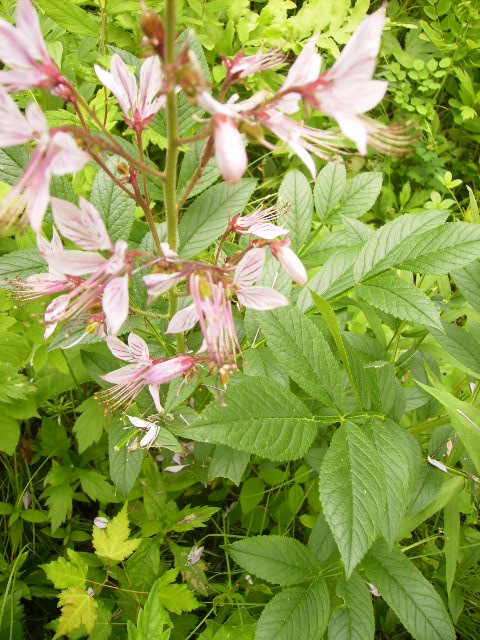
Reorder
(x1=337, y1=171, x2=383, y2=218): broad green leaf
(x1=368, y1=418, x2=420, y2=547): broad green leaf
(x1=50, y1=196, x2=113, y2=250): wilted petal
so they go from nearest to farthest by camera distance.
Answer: (x1=50, y1=196, x2=113, y2=250): wilted petal, (x1=368, y1=418, x2=420, y2=547): broad green leaf, (x1=337, y1=171, x2=383, y2=218): broad green leaf

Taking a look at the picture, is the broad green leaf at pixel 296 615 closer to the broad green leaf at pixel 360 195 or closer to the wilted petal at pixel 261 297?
the wilted petal at pixel 261 297

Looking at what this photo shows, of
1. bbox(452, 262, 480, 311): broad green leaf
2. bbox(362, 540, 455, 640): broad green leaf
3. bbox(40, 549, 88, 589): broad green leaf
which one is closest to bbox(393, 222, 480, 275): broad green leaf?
bbox(452, 262, 480, 311): broad green leaf

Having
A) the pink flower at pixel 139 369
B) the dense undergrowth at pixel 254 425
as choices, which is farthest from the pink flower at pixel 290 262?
the pink flower at pixel 139 369

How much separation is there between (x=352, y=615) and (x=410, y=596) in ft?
0.55

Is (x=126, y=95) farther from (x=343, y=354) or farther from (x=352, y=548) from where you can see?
(x=352, y=548)

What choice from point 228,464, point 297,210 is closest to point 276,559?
point 228,464

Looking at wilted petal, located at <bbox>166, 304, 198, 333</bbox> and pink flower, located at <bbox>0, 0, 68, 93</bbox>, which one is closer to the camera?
pink flower, located at <bbox>0, 0, 68, 93</bbox>

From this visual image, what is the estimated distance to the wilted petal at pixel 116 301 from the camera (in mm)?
952

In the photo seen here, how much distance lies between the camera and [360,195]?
71.9 inches

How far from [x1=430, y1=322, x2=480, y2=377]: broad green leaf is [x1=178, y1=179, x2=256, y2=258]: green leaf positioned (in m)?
0.72

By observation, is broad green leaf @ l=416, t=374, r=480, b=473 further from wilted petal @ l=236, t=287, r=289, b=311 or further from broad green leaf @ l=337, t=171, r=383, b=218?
broad green leaf @ l=337, t=171, r=383, b=218

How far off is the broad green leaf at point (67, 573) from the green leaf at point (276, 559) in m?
0.47

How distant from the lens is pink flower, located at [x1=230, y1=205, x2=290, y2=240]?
4.18 feet

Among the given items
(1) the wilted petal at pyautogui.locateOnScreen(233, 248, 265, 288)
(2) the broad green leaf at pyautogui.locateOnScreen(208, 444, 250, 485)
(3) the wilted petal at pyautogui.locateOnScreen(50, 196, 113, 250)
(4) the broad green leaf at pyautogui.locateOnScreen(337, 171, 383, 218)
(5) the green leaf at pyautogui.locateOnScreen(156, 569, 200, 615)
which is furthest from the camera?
(4) the broad green leaf at pyautogui.locateOnScreen(337, 171, 383, 218)
